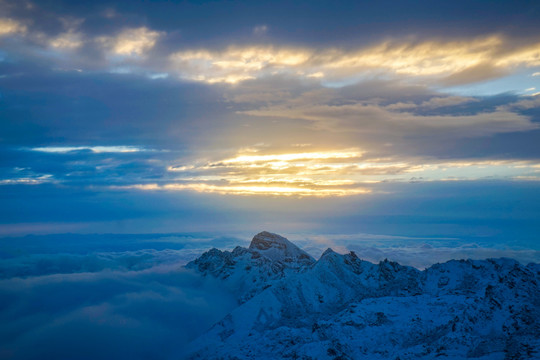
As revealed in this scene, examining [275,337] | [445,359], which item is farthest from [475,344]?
[275,337]

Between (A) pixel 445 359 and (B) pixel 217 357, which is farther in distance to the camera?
(B) pixel 217 357

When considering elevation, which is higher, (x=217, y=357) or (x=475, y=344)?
(x=475, y=344)

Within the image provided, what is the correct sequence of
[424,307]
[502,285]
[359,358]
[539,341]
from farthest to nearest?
[424,307] → [502,285] → [359,358] → [539,341]

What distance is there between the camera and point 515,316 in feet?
505

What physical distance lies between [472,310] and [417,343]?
26825 mm

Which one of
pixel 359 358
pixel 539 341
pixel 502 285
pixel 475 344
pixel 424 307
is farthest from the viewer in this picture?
pixel 424 307

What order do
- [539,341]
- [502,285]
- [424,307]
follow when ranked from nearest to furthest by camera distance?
[539,341], [502,285], [424,307]

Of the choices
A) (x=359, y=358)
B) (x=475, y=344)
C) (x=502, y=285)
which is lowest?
(x=359, y=358)

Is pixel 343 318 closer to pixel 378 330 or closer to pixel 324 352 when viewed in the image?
pixel 378 330

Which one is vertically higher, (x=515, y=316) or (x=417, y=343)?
(x=515, y=316)

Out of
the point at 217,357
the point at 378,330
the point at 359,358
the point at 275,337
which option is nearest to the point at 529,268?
the point at 378,330

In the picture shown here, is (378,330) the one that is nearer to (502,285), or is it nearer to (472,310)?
(472,310)

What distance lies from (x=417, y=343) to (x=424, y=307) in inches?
1202

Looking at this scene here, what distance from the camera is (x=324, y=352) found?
158375 mm
